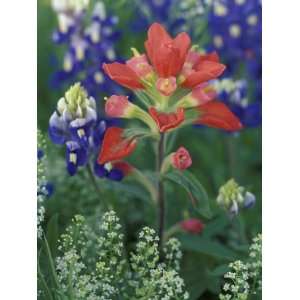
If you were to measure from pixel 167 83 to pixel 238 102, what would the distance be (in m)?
0.37

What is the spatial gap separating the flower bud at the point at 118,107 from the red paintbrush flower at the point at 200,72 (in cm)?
8

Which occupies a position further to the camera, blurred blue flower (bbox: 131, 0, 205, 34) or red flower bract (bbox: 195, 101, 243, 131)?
blurred blue flower (bbox: 131, 0, 205, 34)

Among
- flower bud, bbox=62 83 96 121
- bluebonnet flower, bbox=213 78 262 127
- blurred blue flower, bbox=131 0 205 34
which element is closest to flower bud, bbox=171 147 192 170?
flower bud, bbox=62 83 96 121

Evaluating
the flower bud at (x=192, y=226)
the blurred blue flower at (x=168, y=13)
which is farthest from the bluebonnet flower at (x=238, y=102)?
the flower bud at (x=192, y=226)

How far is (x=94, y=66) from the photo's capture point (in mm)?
1680

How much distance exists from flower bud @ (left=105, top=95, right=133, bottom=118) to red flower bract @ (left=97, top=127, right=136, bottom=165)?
0.02 m

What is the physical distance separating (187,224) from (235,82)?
1.13 ft

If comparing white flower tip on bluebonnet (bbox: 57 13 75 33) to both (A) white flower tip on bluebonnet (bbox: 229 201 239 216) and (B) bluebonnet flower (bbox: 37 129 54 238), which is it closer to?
(B) bluebonnet flower (bbox: 37 129 54 238)

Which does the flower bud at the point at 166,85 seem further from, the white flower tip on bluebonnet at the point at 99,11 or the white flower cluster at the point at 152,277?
the white flower tip on bluebonnet at the point at 99,11

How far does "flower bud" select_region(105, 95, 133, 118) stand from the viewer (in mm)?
1271

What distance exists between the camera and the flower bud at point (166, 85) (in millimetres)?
1234

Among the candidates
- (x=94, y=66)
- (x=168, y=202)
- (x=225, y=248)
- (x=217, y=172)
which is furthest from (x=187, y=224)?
(x=94, y=66)

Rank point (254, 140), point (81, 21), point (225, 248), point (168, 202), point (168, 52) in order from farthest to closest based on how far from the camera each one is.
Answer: point (254, 140) → point (81, 21) → point (168, 202) → point (225, 248) → point (168, 52)
